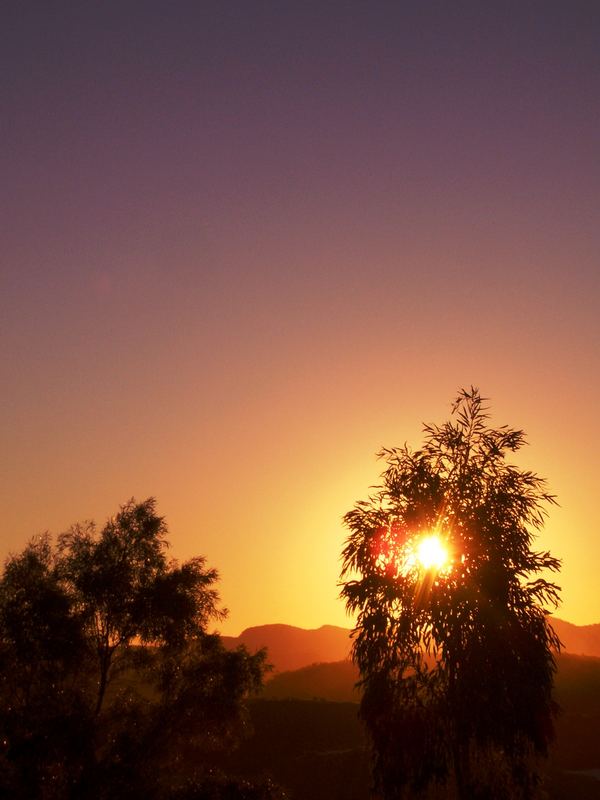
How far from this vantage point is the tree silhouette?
79.5 feet

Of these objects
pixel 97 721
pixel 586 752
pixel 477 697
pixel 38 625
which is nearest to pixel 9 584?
pixel 38 625

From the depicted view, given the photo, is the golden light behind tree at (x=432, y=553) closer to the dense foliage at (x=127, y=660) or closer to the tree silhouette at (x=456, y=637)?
the tree silhouette at (x=456, y=637)

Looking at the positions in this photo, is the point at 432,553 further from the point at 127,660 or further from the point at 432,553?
the point at 127,660

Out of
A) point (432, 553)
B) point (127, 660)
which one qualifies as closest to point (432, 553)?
point (432, 553)

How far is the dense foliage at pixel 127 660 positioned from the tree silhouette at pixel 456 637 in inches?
289

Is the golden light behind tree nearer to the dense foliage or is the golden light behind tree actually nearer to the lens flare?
the lens flare

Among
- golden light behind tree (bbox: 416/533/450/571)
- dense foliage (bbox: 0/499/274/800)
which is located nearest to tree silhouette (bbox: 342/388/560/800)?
golden light behind tree (bbox: 416/533/450/571)

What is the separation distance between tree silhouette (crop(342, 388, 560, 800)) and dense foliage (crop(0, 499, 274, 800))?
7347mm

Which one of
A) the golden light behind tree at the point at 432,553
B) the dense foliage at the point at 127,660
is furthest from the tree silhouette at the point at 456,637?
the dense foliage at the point at 127,660

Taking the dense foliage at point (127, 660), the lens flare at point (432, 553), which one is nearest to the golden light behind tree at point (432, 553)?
Answer: the lens flare at point (432, 553)

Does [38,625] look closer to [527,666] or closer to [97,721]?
[97,721]

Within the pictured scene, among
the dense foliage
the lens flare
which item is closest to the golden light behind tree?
the lens flare

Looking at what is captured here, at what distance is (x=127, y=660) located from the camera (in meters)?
33.4

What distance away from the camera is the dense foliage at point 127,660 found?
27.6 m
